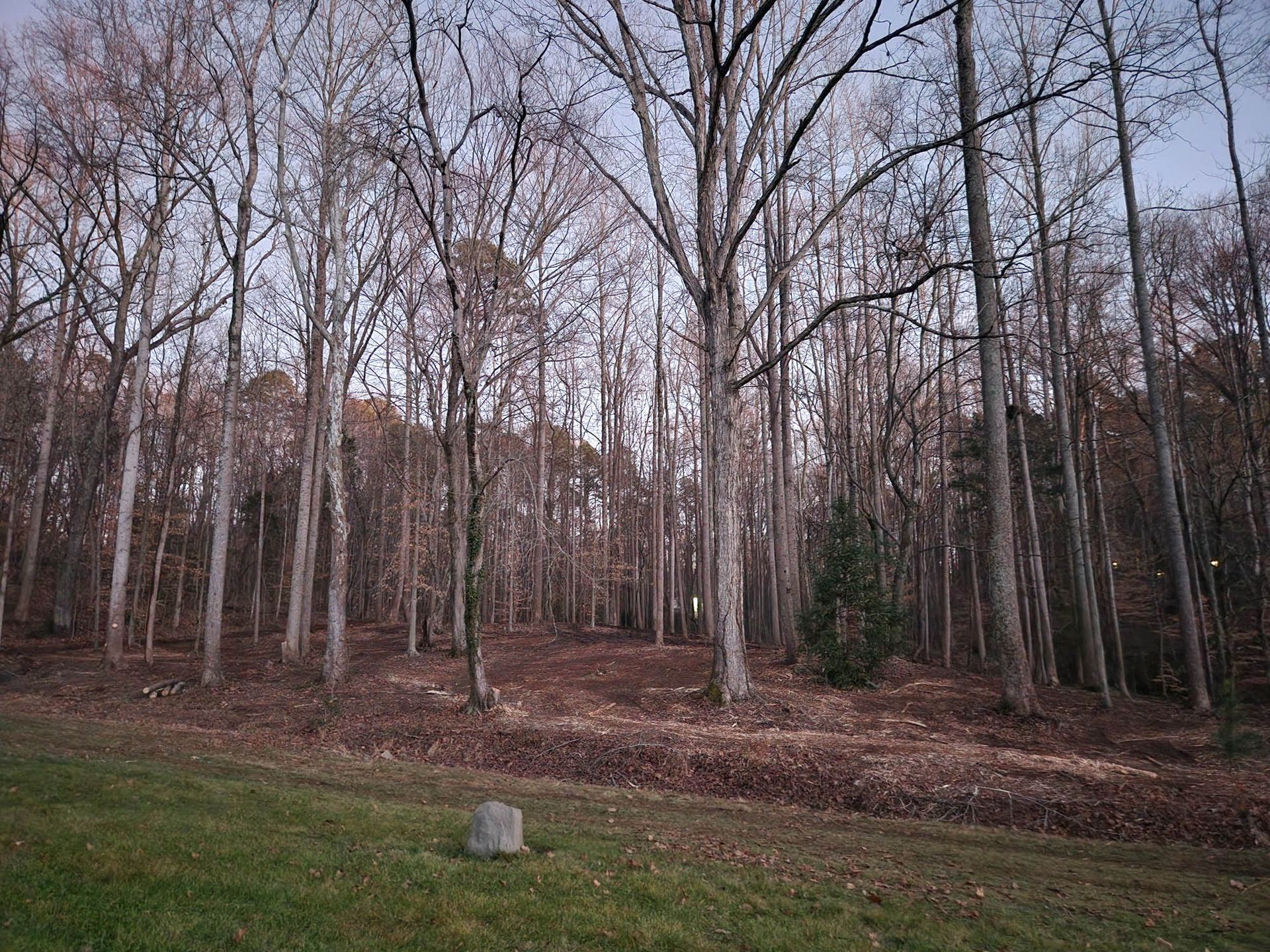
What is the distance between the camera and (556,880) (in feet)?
15.8

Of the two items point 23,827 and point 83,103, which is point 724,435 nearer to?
point 23,827

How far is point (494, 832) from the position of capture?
5.24m

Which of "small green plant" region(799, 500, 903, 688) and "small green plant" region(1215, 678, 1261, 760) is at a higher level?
"small green plant" region(799, 500, 903, 688)

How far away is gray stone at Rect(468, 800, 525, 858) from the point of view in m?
5.20

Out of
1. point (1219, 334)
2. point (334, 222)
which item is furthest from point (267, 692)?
point (1219, 334)

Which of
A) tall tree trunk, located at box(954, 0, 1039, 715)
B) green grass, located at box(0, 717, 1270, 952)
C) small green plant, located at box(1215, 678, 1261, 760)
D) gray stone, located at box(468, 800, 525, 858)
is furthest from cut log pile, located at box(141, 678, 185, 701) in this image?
small green plant, located at box(1215, 678, 1261, 760)

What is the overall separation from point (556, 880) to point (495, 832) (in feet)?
2.17

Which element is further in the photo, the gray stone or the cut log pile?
the cut log pile

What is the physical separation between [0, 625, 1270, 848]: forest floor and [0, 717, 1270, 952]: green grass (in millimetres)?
742

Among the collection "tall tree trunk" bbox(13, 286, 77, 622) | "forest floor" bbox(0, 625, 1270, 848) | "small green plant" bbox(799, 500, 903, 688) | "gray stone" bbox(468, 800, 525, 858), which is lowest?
"forest floor" bbox(0, 625, 1270, 848)

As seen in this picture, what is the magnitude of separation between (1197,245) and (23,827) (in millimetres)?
20493

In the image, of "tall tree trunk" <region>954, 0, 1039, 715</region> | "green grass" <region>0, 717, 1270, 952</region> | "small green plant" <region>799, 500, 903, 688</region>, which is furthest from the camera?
"small green plant" <region>799, 500, 903, 688</region>

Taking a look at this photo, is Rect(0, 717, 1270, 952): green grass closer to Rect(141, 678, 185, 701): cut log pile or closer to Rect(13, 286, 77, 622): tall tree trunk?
Rect(141, 678, 185, 701): cut log pile

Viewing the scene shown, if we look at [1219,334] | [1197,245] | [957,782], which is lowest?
[957,782]
